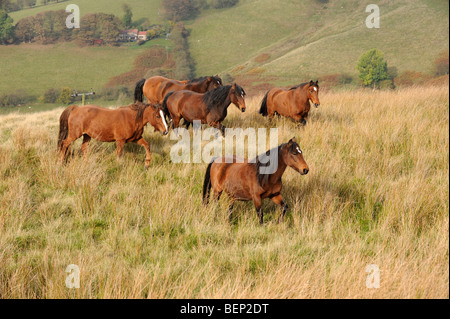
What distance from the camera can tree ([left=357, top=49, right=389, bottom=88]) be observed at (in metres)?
40.0

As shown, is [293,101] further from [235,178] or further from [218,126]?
[235,178]

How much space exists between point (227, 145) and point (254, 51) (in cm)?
3520

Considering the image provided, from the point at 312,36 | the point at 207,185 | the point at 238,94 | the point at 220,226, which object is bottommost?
the point at 220,226

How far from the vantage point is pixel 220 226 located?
493 cm

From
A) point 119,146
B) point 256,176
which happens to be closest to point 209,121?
point 119,146

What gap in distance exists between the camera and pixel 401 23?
59250 millimetres

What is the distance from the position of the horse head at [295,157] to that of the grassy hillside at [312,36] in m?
21.4

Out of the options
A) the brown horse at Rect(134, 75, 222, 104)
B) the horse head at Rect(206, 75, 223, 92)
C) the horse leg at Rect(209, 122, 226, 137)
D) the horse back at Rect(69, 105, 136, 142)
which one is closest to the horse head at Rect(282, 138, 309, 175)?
the horse back at Rect(69, 105, 136, 142)

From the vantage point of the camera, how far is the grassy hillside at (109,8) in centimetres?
2098

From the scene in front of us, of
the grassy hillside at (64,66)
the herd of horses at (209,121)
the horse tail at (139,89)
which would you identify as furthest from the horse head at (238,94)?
the grassy hillside at (64,66)

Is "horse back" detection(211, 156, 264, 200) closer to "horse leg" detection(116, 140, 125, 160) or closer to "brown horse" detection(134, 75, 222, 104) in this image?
"horse leg" detection(116, 140, 125, 160)

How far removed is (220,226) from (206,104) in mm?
4090
